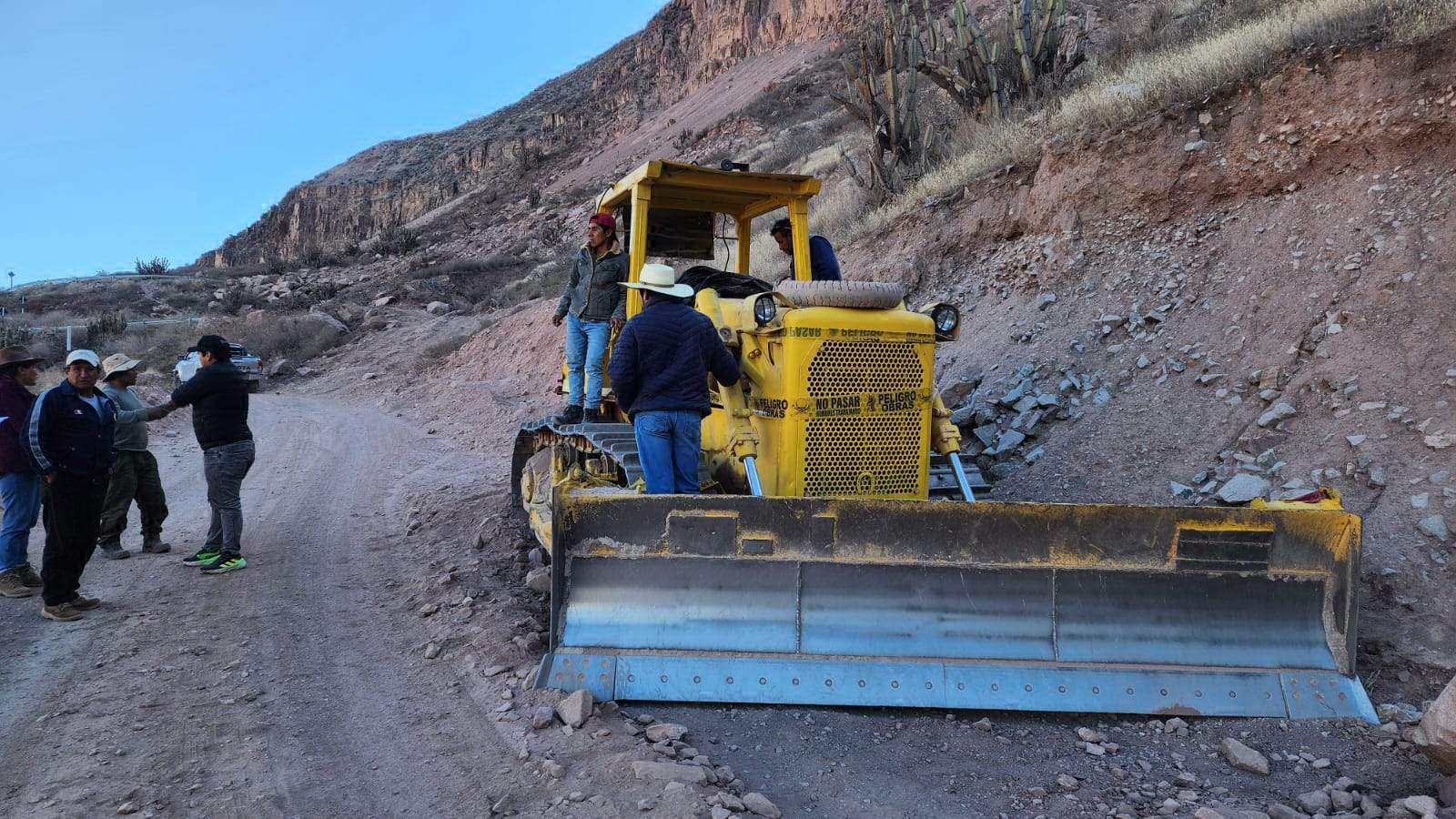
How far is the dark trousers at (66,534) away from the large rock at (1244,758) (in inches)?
247

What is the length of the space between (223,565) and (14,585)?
3.96 ft

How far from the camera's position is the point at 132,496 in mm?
7406

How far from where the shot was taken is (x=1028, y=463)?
743cm

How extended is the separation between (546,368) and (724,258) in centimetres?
941

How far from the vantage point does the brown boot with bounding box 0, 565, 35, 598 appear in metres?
6.00

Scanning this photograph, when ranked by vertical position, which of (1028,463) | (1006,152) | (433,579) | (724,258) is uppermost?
(1006,152)

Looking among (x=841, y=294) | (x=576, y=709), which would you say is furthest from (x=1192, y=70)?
(x=576, y=709)

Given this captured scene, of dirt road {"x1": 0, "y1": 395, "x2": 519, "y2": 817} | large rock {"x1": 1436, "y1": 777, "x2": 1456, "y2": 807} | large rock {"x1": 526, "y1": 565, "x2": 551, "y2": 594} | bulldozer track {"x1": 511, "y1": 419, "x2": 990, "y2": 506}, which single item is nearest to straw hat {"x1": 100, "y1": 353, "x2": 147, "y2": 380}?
dirt road {"x1": 0, "y1": 395, "x2": 519, "y2": 817}

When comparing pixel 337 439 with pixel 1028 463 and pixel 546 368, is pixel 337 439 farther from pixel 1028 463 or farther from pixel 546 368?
pixel 1028 463

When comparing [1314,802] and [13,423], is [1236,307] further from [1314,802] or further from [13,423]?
[13,423]

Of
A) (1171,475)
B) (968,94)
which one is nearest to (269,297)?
(968,94)

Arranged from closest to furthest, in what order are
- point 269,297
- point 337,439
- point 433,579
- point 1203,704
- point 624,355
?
point 1203,704 < point 624,355 < point 433,579 < point 337,439 < point 269,297

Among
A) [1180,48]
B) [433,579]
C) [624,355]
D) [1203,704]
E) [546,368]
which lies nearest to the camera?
[1203,704]

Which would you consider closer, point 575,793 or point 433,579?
point 575,793
